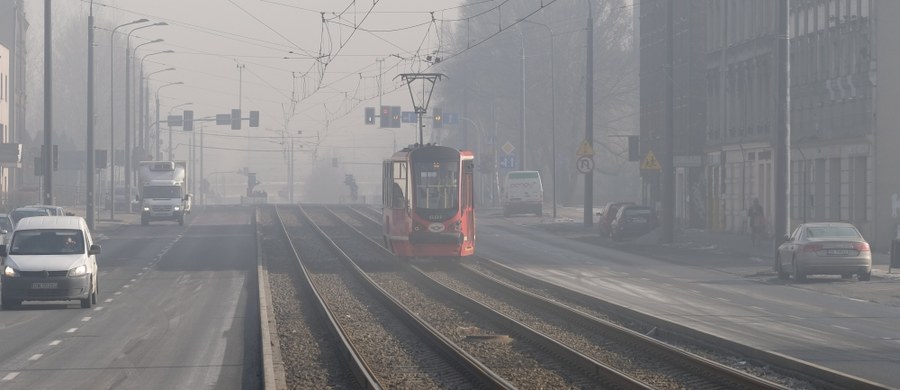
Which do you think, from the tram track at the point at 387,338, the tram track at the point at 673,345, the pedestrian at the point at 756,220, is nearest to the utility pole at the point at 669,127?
the pedestrian at the point at 756,220

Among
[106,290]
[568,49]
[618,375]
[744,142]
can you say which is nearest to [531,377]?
[618,375]

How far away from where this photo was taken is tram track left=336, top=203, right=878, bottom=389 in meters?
16.2

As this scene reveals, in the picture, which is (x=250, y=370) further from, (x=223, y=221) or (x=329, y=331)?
(x=223, y=221)

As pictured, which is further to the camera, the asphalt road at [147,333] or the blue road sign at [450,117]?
the blue road sign at [450,117]

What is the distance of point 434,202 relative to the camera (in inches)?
1496

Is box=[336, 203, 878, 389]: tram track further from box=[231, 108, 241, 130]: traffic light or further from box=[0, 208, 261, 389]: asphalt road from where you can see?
box=[231, 108, 241, 130]: traffic light

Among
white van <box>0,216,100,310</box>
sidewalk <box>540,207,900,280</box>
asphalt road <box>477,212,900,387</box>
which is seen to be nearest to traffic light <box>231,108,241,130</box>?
sidewalk <box>540,207,900,280</box>

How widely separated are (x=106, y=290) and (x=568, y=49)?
59.6 meters

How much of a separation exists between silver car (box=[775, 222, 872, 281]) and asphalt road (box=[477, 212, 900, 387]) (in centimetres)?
38

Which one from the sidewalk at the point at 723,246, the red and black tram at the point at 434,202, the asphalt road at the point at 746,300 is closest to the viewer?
the asphalt road at the point at 746,300

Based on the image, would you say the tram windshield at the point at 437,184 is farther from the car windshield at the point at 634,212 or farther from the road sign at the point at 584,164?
the road sign at the point at 584,164

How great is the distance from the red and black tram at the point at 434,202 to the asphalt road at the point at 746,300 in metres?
2.46

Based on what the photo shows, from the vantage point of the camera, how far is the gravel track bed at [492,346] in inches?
658

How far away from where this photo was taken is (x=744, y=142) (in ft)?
197
